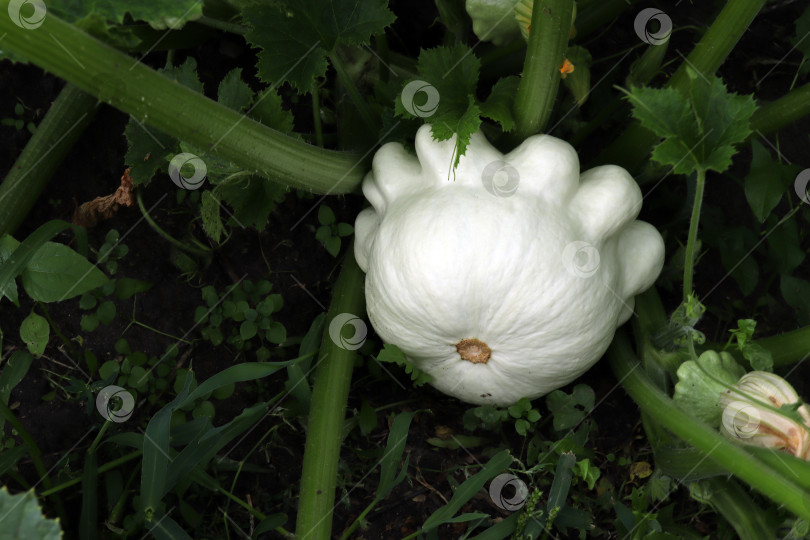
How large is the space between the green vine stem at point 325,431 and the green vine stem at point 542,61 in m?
0.59

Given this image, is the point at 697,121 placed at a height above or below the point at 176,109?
above

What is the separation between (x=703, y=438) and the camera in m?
1.41

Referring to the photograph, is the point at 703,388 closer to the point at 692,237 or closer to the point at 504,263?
the point at 692,237

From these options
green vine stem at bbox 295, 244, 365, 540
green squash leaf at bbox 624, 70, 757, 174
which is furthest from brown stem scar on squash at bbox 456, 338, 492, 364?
green squash leaf at bbox 624, 70, 757, 174

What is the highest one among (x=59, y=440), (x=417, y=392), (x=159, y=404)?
(x=417, y=392)

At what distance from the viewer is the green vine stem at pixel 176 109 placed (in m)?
1.20

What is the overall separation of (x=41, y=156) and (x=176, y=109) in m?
0.70

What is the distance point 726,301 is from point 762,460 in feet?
2.72

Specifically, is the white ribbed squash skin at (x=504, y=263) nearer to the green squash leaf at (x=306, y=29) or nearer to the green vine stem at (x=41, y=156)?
the green squash leaf at (x=306, y=29)

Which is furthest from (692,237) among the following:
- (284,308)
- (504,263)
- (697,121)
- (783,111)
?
(284,308)

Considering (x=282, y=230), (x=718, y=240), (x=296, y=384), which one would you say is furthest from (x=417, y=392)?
(x=718, y=240)

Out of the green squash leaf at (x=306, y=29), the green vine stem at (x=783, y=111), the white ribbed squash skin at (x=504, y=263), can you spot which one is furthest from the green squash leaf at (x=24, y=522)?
the green vine stem at (x=783, y=111)

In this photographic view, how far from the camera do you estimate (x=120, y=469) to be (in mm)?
1831

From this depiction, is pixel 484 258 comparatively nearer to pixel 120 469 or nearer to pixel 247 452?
pixel 247 452
